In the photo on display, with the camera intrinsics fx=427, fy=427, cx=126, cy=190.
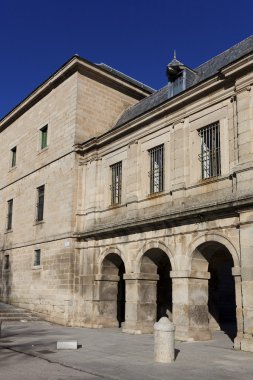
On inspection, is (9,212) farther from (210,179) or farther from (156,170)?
(210,179)

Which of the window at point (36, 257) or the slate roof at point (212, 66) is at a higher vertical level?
the slate roof at point (212, 66)

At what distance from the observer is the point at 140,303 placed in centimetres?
1395

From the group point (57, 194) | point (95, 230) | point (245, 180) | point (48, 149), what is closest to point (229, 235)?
point (245, 180)

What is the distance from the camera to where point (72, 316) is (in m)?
16.3

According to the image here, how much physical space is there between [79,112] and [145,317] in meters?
9.11

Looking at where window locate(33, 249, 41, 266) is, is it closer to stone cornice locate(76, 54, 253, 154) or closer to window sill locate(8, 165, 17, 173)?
window sill locate(8, 165, 17, 173)

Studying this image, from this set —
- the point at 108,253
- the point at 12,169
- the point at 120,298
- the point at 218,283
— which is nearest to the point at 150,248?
the point at 108,253

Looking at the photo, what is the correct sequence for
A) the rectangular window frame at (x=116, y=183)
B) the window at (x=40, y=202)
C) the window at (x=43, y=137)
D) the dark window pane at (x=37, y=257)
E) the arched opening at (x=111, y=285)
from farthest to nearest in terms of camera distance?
the window at (x=43, y=137) < the window at (x=40, y=202) < the dark window pane at (x=37, y=257) < the rectangular window frame at (x=116, y=183) < the arched opening at (x=111, y=285)

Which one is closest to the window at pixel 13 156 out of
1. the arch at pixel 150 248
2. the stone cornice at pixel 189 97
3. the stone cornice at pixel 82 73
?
the stone cornice at pixel 82 73

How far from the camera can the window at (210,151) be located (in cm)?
1262

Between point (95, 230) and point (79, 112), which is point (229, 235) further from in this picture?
point (79, 112)

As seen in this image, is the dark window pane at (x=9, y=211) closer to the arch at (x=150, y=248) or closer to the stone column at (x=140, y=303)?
the stone column at (x=140, y=303)

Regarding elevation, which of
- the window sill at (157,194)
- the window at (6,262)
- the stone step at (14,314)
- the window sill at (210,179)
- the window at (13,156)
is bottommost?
the stone step at (14,314)

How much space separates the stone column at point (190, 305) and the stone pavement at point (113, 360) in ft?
1.74
